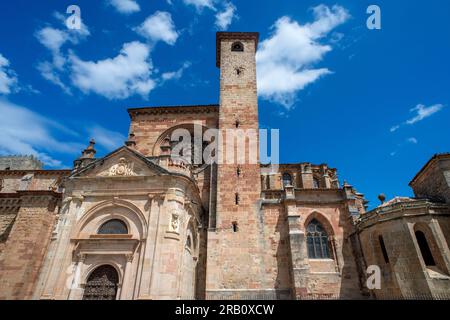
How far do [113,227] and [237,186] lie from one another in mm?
8301

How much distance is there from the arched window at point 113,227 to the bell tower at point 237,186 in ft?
17.6

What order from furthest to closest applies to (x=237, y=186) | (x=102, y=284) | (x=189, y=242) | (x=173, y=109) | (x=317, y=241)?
1. (x=173, y=109)
2. (x=237, y=186)
3. (x=317, y=241)
4. (x=189, y=242)
5. (x=102, y=284)

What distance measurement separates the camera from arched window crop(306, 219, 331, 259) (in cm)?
1653

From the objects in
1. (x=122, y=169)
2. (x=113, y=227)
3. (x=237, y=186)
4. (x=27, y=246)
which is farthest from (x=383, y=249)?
(x=27, y=246)

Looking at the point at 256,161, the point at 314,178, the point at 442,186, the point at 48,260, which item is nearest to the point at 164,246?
the point at 48,260

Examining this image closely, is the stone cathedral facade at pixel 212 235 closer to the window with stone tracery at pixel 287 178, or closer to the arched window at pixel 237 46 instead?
the arched window at pixel 237 46

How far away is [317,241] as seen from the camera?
16938mm

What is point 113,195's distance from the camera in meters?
14.0

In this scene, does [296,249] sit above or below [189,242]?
below

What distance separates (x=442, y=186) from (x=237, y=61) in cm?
1759

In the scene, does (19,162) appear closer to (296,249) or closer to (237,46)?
(237,46)

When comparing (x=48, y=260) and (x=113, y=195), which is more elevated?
(x=113, y=195)

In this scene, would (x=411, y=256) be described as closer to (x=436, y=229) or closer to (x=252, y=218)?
(x=436, y=229)
